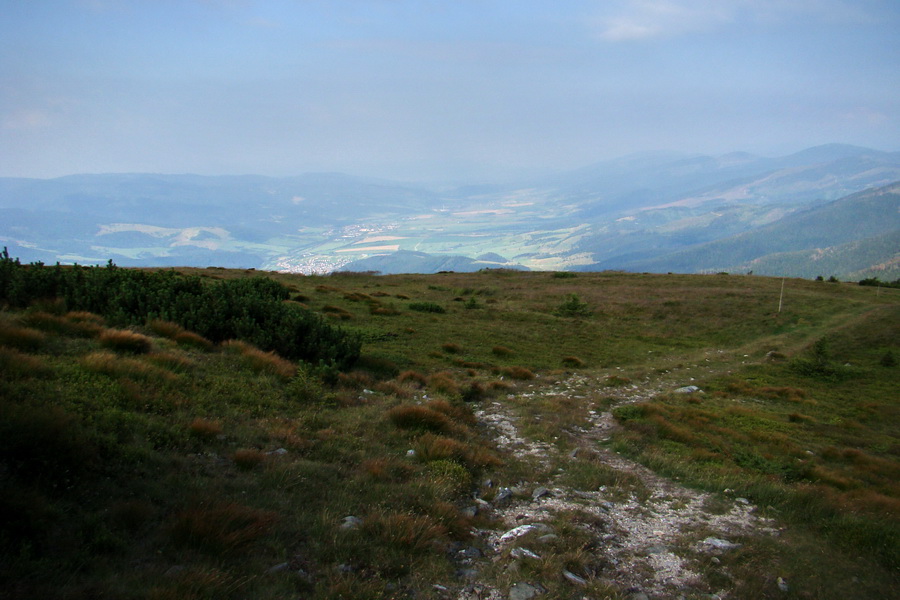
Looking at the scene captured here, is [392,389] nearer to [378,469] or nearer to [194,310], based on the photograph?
[378,469]

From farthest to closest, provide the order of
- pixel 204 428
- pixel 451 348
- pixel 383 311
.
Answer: pixel 383 311 → pixel 451 348 → pixel 204 428

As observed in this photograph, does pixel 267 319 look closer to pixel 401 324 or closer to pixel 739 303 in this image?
pixel 401 324

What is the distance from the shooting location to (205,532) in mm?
4242

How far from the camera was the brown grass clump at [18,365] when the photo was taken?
6285 millimetres

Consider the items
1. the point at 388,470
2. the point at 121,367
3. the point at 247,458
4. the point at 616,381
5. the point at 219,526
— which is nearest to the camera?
the point at 219,526

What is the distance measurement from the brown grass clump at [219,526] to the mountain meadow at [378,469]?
0.08ft

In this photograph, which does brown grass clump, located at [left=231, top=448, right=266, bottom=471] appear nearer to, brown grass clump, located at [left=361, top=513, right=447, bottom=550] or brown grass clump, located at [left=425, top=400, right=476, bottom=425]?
brown grass clump, located at [left=361, top=513, right=447, bottom=550]

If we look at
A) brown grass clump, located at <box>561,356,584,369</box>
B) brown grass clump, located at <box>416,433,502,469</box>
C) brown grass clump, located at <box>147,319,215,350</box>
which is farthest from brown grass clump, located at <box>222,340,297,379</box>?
brown grass clump, located at <box>561,356,584,369</box>

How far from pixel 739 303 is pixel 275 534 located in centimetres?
3878

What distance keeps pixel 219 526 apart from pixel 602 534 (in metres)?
4.87

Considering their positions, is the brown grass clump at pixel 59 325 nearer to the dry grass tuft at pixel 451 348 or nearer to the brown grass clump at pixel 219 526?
the brown grass clump at pixel 219 526

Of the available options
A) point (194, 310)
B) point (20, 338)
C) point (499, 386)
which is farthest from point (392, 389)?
point (20, 338)

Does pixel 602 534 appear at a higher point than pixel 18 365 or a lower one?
lower

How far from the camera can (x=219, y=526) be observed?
4336mm
